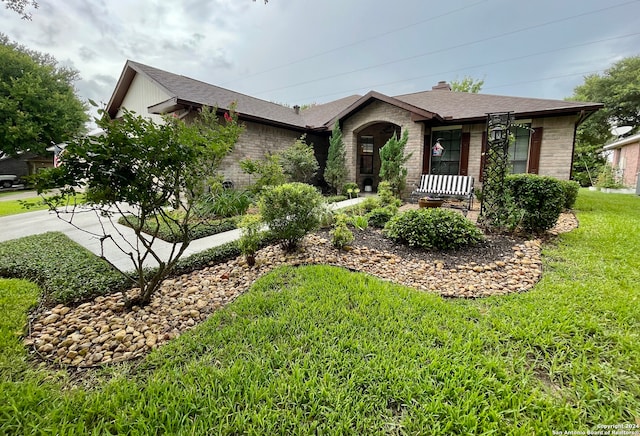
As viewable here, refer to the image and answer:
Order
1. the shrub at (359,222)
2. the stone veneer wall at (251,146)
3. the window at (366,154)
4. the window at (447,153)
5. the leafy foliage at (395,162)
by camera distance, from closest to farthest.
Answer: the shrub at (359,222)
the stone veneer wall at (251,146)
the leafy foliage at (395,162)
the window at (447,153)
the window at (366,154)

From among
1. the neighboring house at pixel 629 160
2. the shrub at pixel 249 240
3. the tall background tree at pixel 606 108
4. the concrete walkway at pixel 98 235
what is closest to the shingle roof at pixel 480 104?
the concrete walkway at pixel 98 235

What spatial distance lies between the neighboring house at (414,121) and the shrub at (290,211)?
18.4 ft

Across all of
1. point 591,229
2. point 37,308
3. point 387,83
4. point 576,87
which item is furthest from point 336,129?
point 576,87

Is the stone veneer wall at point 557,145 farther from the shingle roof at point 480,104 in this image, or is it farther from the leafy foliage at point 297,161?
the leafy foliage at point 297,161

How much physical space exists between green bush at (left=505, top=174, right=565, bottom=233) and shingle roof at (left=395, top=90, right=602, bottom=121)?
5.14 m

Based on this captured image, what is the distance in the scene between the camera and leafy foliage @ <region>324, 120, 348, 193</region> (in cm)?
1102

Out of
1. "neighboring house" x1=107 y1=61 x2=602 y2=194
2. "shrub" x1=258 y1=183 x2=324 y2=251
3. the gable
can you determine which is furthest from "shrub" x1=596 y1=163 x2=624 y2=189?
the gable

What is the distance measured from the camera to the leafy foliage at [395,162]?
9469 millimetres

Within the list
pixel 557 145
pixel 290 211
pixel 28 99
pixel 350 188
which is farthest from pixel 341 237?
pixel 28 99

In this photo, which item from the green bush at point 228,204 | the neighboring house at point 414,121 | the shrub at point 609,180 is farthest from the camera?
the shrub at point 609,180

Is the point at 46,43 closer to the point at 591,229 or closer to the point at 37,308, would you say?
the point at 37,308

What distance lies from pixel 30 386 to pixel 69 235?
4993 mm

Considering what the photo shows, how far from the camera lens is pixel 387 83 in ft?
73.9

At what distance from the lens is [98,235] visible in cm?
321
